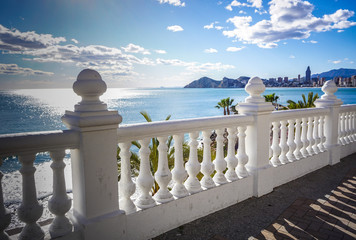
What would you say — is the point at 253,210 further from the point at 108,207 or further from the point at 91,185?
the point at 91,185

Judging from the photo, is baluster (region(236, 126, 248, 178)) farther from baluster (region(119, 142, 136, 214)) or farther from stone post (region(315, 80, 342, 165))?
stone post (region(315, 80, 342, 165))

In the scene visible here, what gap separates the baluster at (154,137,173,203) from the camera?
122 inches

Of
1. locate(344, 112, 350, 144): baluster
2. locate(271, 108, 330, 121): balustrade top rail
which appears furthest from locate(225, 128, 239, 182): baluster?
locate(344, 112, 350, 144): baluster

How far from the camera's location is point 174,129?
10.3ft

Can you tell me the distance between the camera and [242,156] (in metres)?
4.13

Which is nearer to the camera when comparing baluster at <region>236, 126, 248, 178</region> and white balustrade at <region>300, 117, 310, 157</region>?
baluster at <region>236, 126, 248, 178</region>

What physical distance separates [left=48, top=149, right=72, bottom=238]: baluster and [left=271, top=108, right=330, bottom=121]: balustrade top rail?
11.5 ft

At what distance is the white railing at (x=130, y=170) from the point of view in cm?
230

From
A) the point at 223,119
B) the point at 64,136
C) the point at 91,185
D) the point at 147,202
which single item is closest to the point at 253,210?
the point at 223,119

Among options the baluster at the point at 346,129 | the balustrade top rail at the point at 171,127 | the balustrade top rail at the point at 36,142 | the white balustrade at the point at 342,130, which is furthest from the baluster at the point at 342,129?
the balustrade top rail at the point at 36,142

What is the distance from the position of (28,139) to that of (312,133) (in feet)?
19.3

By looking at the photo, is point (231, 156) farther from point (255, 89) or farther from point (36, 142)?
point (36, 142)

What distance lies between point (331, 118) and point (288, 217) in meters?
3.62

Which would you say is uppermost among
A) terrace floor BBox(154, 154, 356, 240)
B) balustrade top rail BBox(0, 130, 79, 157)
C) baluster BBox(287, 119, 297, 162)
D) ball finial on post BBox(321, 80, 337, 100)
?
ball finial on post BBox(321, 80, 337, 100)
